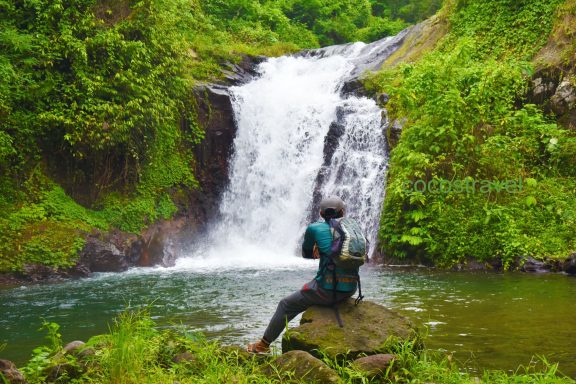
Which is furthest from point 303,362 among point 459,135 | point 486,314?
point 459,135

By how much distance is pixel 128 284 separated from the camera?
12.1 metres

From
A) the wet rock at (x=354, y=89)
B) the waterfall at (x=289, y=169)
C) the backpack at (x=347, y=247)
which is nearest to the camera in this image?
the backpack at (x=347, y=247)

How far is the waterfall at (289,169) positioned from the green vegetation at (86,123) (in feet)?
5.43

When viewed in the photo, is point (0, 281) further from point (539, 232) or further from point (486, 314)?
point (539, 232)

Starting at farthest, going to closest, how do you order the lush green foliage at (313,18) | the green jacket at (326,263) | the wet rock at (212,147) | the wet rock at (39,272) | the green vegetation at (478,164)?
the lush green foliage at (313,18), the wet rock at (212,147), the green vegetation at (478,164), the wet rock at (39,272), the green jacket at (326,263)

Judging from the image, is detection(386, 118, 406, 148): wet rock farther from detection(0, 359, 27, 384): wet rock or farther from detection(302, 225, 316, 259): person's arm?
detection(0, 359, 27, 384): wet rock

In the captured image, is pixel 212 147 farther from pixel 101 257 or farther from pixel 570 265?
pixel 570 265

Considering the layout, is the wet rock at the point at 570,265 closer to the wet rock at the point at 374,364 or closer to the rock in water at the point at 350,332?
the rock in water at the point at 350,332

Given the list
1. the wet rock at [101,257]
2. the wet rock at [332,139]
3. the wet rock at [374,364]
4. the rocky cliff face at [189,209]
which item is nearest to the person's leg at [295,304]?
the wet rock at [374,364]

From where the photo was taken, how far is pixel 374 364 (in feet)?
15.9

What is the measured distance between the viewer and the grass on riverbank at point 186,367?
15.4 feet

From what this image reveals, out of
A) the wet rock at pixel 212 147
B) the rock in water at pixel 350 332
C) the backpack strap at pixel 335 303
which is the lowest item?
the rock in water at pixel 350 332

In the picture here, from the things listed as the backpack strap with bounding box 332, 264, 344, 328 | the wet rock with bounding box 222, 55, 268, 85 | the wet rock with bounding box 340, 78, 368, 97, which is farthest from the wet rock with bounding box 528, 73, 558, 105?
the backpack strap with bounding box 332, 264, 344, 328

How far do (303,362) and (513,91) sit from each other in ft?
40.5
